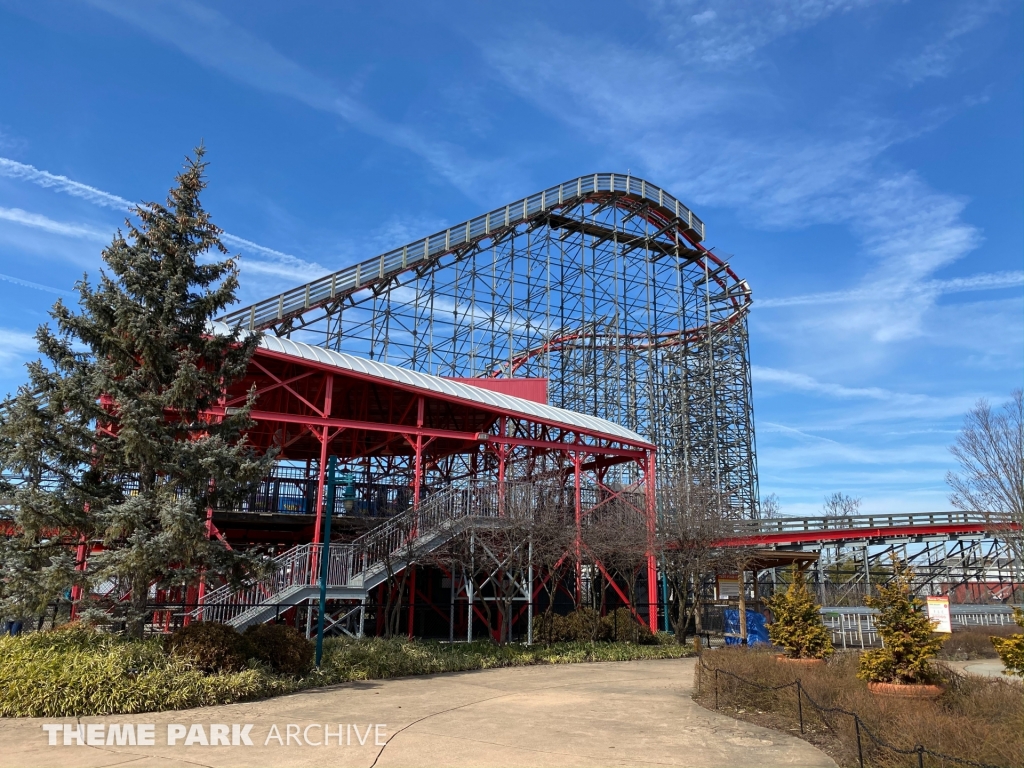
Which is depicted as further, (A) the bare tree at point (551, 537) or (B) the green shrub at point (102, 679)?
(A) the bare tree at point (551, 537)

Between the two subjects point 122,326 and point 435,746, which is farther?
point 122,326

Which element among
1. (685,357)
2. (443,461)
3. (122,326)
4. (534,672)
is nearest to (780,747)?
(534,672)

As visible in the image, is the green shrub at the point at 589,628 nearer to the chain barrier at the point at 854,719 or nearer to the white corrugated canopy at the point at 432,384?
the white corrugated canopy at the point at 432,384

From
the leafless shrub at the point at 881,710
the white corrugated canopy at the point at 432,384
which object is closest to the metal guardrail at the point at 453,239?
the white corrugated canopy at the point at 432,384

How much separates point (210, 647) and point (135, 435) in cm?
367

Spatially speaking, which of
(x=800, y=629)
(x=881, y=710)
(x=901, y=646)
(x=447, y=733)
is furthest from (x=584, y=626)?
(x=881, y=710)

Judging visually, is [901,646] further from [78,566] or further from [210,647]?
[78,566]

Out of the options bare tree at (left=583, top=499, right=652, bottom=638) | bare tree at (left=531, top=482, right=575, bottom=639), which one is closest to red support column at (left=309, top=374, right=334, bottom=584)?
bare tree at (left=531, top=482, right=575, bottom=639)

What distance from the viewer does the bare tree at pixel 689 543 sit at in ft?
72.3

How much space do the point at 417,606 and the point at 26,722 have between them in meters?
13.8

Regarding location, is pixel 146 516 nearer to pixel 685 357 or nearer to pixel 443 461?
pixel 443 461

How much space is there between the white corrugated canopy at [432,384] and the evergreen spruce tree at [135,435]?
11.1ft

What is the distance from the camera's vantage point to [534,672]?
Answer: 16625mm

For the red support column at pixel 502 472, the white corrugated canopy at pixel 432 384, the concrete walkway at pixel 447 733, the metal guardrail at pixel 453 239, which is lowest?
the concrete walkway at pixel 447 733
